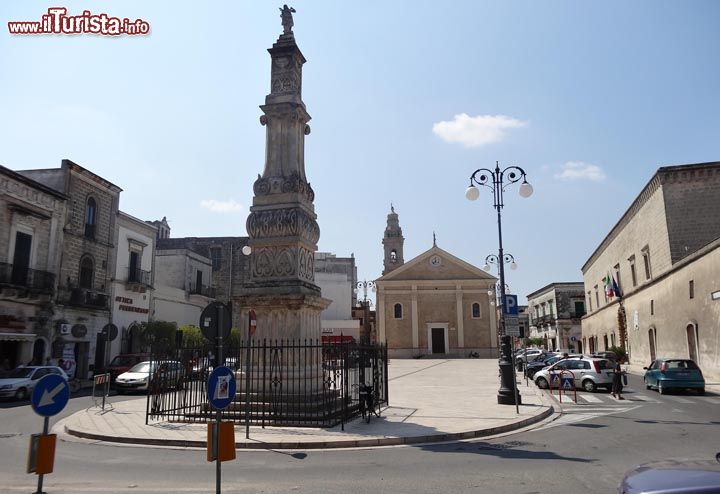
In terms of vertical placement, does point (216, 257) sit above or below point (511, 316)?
above

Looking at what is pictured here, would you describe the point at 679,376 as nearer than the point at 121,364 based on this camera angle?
Yes

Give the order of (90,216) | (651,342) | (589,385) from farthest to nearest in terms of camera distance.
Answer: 1. (651,342)
2. (90,216)
3. (589,385)

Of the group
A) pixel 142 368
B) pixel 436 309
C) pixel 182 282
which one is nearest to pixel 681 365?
pixel 142 368

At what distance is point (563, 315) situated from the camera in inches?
2756

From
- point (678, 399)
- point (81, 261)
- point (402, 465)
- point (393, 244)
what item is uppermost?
point (393, 244)

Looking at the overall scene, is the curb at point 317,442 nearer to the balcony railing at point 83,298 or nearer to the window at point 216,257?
the balcony railing at point 83,298

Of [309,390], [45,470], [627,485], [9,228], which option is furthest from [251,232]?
[9,228]

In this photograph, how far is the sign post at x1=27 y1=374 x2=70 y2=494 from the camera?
18.0ft

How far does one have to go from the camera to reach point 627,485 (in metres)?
3.78

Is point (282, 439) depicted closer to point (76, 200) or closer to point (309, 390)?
point (309, 390)

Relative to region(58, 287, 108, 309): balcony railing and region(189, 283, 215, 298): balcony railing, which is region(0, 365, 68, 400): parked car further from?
region(189, 283, 215, 298): balcony railing

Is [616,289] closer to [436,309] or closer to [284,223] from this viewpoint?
[436,309]

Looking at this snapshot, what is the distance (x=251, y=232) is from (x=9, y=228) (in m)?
16.7

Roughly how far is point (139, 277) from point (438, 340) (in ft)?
107
